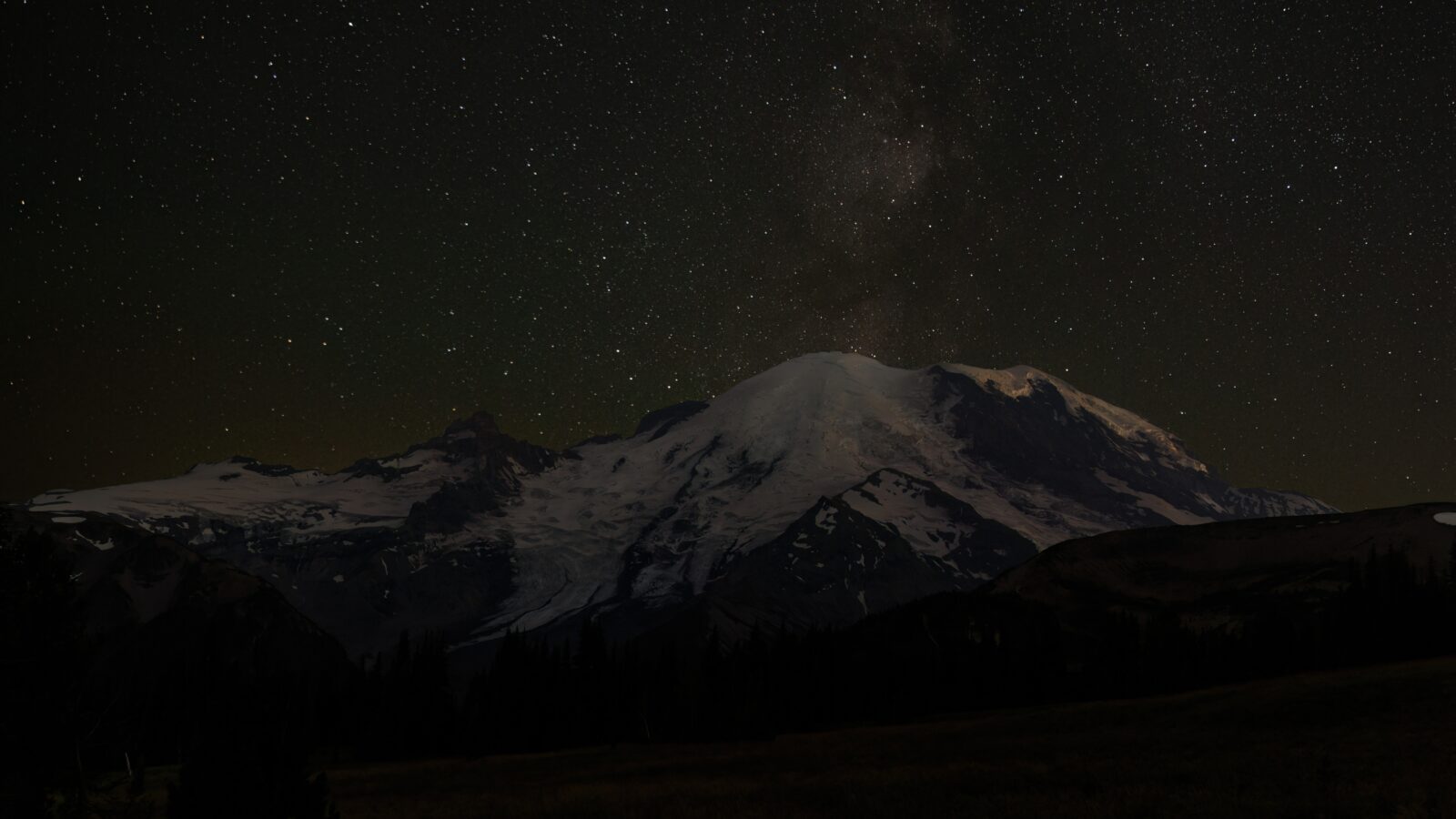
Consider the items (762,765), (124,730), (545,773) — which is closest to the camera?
(124,730)

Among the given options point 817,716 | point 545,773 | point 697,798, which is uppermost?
point 697,798

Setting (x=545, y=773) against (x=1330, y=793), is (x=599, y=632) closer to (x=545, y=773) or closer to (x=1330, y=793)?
(x=545, y=773)

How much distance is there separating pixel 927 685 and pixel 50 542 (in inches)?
4228

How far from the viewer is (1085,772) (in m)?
33.7

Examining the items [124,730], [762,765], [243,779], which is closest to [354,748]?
[762,765]

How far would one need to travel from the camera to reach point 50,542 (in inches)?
1235

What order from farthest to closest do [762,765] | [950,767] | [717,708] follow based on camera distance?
[717,708] → [762,765] → [950,767]

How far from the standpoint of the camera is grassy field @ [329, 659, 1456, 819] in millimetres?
27156

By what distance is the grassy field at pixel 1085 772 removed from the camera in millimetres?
27156

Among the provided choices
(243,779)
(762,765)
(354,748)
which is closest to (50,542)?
(243,779)

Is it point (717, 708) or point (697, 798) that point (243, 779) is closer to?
point (697, 798)

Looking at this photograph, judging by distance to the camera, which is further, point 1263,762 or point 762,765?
point 762,765

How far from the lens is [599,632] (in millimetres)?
153750

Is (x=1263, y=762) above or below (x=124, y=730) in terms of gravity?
below
